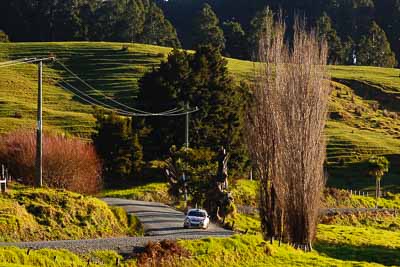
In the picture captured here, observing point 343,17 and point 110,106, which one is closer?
point 110,106

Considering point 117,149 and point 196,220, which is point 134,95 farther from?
point 196,220

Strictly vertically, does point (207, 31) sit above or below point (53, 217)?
above

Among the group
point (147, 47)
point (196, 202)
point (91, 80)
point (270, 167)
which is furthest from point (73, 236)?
point (147, 47)

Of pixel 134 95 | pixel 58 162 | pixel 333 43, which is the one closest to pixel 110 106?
pixel 134 95

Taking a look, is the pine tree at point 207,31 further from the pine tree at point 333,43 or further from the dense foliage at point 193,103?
the dense foliage at point 193,103

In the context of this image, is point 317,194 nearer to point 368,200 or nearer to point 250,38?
point 368,200

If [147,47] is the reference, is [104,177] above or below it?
below

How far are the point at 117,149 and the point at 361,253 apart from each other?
24.0 metres

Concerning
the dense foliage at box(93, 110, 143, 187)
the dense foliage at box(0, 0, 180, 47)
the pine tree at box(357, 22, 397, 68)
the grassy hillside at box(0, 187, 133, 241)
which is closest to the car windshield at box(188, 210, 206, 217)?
the grassy hillside at box(0, 187, 133, 241)

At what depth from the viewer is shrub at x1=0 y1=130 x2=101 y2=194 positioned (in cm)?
5559

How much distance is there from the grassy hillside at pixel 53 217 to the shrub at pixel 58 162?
1123cm

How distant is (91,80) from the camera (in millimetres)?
105688

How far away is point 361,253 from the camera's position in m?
46.5

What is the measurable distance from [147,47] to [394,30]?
2731 inches
